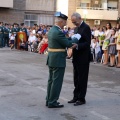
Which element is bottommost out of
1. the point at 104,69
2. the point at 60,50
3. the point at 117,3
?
the point at 104,69

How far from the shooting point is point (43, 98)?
355 inches

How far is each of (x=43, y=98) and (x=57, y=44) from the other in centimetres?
168

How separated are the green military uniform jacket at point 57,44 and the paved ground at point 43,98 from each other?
976 mm

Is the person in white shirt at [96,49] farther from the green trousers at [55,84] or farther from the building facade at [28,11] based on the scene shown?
the building facade at [28,11]

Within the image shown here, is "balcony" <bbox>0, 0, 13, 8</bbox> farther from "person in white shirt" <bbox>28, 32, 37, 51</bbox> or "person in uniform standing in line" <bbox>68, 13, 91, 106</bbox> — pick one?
"person in uniform standing in line" <bbox>68, 13, 91, 106</bbox>

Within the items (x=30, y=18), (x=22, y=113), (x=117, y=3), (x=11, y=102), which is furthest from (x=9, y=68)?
(x=117, y=3)

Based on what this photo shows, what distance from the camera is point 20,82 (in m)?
11.4

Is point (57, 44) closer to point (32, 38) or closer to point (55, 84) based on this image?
point (55, 84)

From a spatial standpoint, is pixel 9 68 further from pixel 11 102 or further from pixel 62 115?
pixel 62 115

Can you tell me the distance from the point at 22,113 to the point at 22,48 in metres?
19.6

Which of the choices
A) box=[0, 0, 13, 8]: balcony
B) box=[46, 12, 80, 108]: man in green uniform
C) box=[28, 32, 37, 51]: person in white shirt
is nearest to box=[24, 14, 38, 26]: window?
box=[0, 0, 13, 8]: balcony

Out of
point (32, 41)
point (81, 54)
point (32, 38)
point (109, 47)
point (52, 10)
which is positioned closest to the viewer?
point (81, 54)

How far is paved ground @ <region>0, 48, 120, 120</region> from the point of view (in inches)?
293

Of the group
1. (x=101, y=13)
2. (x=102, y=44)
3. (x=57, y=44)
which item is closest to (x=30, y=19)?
(x=101, y=13)
